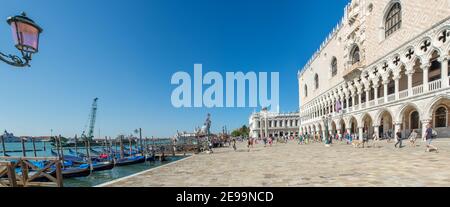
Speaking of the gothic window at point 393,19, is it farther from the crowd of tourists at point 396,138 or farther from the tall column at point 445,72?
the crowd of tourists at point 396,138

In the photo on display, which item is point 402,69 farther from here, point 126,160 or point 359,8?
point 126,160

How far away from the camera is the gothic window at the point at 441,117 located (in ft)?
68.1

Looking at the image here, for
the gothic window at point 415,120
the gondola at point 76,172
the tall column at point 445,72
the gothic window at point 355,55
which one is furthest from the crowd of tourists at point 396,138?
the gondola at point 76,172

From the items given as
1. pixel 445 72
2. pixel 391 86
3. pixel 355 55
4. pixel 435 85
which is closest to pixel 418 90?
pixel 435 85

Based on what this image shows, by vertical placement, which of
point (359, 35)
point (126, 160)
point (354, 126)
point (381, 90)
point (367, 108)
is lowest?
point (126, 160)

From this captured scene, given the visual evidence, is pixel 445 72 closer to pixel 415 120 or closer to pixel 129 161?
pixel 415 120

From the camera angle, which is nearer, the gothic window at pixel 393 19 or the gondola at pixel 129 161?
the gothic window at pixel 393 19

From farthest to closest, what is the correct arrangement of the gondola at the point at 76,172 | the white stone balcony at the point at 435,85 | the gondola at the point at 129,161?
the gondola at the point at 129,161 < the white stone balcony at the point at 435,85 < the gondola at the point at 76,172

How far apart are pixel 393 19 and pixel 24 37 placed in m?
31.7

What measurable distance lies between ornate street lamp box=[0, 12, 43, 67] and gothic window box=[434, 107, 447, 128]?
3030 centimetres

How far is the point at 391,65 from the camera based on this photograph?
2288cm
